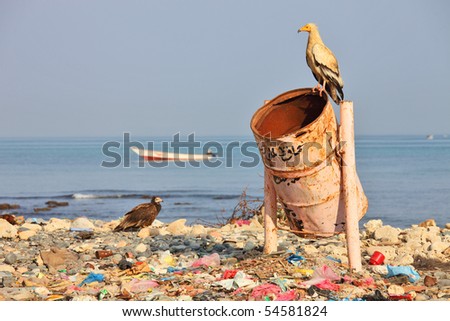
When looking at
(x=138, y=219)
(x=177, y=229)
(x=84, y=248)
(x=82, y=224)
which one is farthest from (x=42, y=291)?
(x=82, y=224)

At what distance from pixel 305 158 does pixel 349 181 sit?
20.6 inches

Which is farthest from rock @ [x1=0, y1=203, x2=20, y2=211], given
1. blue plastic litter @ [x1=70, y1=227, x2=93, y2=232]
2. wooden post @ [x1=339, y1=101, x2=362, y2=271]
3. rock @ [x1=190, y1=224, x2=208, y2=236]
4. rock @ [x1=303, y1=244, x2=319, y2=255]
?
wooden post @ [x1=339, y1=101, x2=362, y2=271]

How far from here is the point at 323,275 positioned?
22.5ft

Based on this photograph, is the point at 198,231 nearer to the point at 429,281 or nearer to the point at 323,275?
the point at 323,275

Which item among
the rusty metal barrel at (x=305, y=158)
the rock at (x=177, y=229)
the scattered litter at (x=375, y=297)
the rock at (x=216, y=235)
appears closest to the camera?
the scattered litter at (x=375, y=297)

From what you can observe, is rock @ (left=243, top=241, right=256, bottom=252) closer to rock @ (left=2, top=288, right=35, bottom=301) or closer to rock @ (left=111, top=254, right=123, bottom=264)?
rock @ (left=111, top=254, right=123, bottom=264)

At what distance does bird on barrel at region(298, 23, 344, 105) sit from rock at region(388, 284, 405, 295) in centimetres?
204

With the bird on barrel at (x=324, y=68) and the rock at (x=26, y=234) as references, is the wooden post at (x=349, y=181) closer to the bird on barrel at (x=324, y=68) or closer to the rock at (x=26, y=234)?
the bird on barrel at (x=324, y=68)

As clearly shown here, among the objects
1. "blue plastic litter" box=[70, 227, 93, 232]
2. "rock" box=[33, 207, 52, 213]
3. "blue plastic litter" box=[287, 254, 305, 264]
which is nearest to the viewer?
"blue plastic litter" box=[287, 254, 305, 264]

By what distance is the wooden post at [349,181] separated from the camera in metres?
7.10

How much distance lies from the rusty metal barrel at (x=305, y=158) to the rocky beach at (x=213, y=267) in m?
0.50

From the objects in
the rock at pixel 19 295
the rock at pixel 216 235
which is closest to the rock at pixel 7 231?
the rock at pixel 216 235

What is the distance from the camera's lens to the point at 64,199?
2747 centimetres

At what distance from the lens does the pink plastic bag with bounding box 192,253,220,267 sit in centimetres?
764
